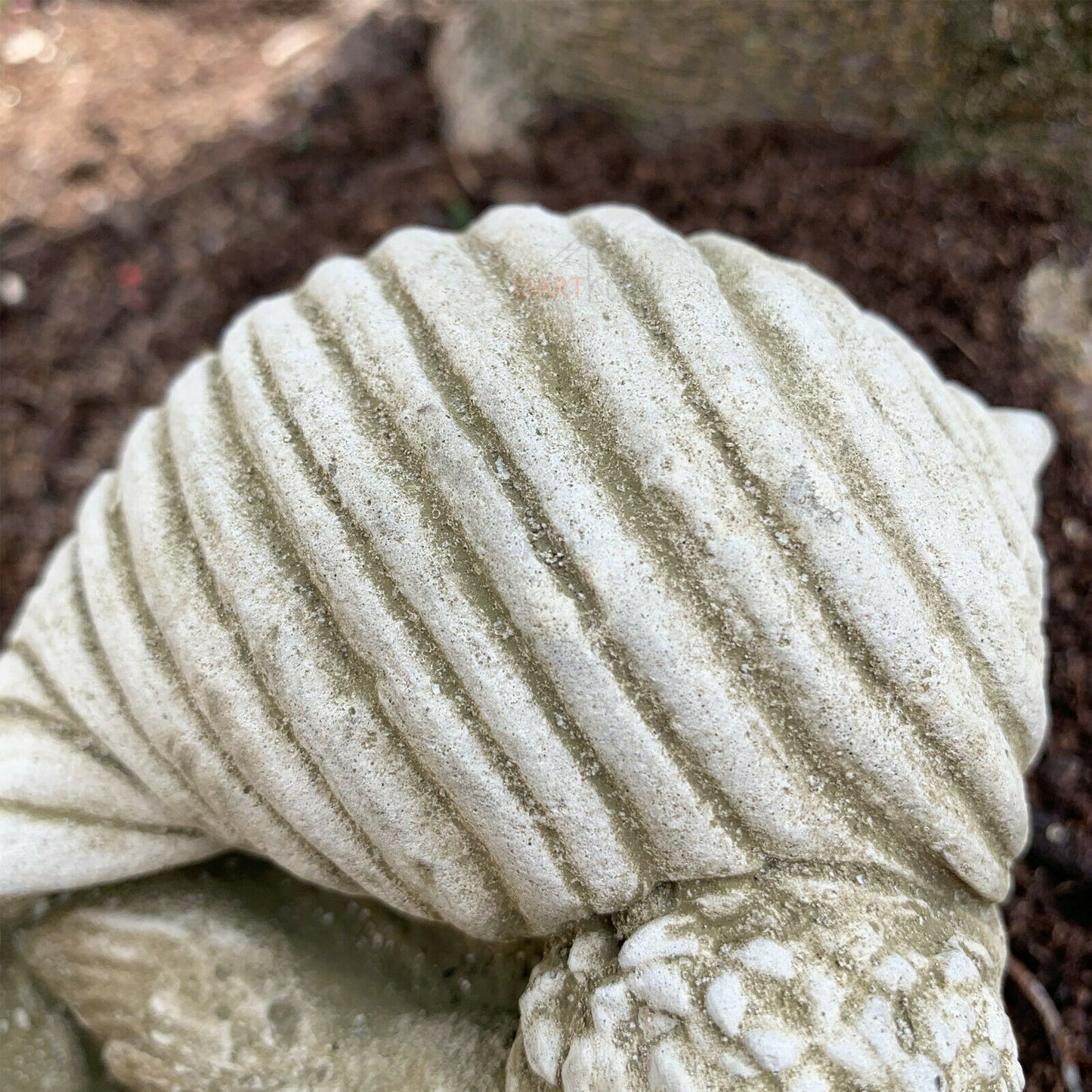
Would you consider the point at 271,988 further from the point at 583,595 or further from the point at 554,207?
the point at 554,207

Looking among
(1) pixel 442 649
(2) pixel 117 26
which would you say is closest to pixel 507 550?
(1) pixel 442 649

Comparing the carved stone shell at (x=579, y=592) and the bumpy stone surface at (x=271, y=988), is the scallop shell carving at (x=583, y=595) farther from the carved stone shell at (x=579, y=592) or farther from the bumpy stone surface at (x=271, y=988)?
the bumpy stone surface at (x=271, y=988)

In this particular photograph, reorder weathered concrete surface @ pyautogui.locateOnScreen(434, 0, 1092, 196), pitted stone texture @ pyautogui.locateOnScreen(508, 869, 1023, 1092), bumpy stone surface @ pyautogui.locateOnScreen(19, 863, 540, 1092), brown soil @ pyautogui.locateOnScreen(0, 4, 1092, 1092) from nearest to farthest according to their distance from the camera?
pitted stone texture @ pyautogui.locateOnScreen(508, 869, 1023, 1092) < bumpy stone surface @ pyautogui.locateOnScreen(19, 863, 540, 1092) < brown soil @ pyautogui.locateOnScreen(0, 4, 1092, 1092) < weathered concrete surface @ pyautogui.locateOnScreen(434, 0, 1092, 196)

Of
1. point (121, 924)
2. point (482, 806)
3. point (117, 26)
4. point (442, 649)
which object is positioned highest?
point (117, 26)

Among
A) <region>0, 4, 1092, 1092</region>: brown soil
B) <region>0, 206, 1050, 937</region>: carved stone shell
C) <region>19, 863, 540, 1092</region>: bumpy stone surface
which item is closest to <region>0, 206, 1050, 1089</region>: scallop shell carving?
<region>0, 206, 1050, 937</region>: carved stone shell

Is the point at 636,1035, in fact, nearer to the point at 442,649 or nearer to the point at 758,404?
the point at 442,649

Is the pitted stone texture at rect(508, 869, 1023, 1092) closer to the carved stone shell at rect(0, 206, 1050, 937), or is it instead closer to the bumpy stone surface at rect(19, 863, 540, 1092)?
the carved stone shell at rect(0, 206, 1050, 937)

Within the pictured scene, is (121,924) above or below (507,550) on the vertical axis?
below

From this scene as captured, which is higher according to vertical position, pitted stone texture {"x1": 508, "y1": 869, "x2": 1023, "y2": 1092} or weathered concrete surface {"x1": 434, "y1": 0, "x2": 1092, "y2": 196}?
weathered concrete surface {"x1": 434, "y1": 0, "x2": 1092, "y2": 196}
